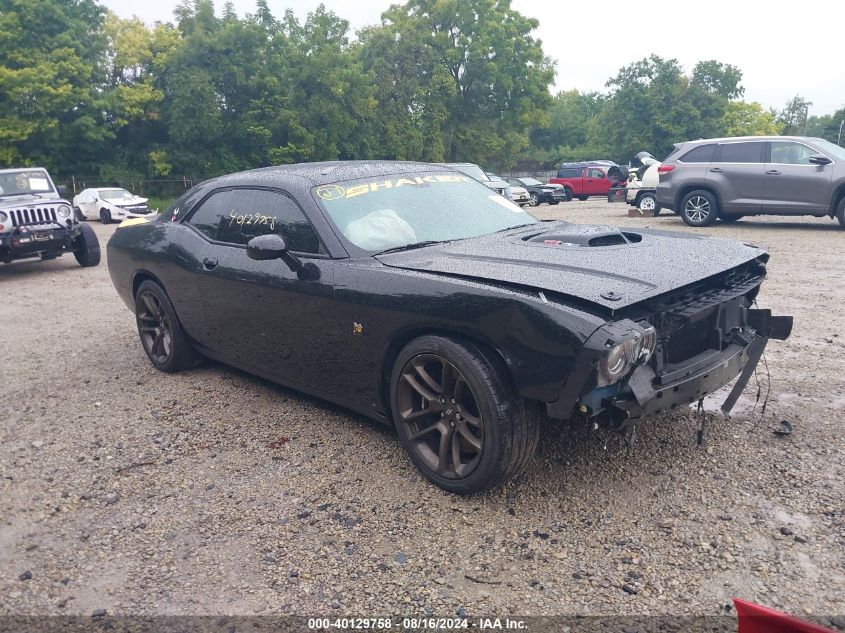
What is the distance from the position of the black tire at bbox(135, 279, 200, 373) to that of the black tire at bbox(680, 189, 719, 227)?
1098 cm

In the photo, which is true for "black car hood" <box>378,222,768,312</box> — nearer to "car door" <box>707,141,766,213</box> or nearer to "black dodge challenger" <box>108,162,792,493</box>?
"black dodge challenger" <box>108,162,792,493</box>

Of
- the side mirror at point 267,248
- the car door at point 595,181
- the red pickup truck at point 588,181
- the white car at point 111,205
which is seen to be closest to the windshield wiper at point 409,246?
the side mirror at point 267,248

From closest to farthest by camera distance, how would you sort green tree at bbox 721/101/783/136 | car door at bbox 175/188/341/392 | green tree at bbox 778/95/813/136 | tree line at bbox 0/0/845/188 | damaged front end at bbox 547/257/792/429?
damaged front end at bbox 547/257/792/429 < car door at bbox 175/188/341/392 < tree line at bbox 0/0/845/188 < green tree at bbox 721/101/783/136 < green tree at bbox 778/95/813/136

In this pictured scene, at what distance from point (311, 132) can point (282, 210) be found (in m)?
33.9

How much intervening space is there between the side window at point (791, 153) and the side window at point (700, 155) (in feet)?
3.59

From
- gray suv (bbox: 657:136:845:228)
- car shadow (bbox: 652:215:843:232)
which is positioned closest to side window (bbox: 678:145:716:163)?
gray suv (bbox: 657:136:845:228)

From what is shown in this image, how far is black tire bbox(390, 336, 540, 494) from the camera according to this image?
287cm

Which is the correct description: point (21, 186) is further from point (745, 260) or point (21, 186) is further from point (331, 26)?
point (331, 26)

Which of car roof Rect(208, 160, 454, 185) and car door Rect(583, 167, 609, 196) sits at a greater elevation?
car roof Rect(208, 160, 454, 185)

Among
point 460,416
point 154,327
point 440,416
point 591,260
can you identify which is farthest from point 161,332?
point 591,260

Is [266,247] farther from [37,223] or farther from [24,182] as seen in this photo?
[24,182]

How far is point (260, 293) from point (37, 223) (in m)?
8.55

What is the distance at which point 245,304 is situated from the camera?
13.8 ft

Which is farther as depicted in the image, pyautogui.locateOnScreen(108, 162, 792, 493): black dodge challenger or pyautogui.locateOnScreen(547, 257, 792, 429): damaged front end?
pyautogui.locateOnScreen(108, 162, 792, 493): black dodge challenger
